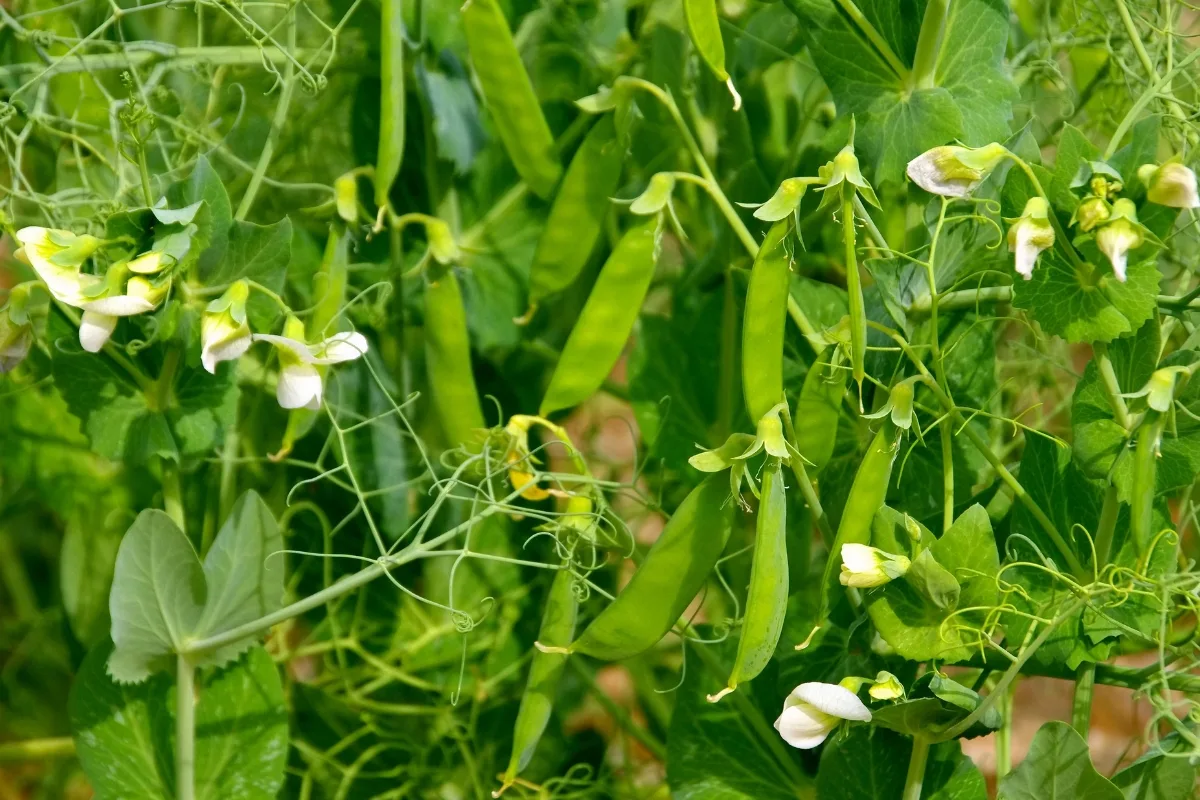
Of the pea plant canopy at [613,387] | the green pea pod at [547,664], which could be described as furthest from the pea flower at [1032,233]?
the green pea pod at [547,664]

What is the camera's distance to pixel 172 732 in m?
0.76

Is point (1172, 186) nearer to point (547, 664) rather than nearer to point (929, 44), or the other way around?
point (929, 44)

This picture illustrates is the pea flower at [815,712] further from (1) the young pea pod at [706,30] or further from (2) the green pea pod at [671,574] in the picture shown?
(1) the young pea pod at [706,30]

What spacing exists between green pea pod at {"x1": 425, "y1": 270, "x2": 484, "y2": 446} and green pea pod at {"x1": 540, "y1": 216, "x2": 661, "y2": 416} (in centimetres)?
8

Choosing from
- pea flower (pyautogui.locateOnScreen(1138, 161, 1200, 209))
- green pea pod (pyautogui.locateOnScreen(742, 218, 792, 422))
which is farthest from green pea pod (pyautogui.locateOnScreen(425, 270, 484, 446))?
pea flower (pyautogui.locateOnScreen(1138, 161, 1200, 209))

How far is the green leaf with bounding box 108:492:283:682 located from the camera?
70cm

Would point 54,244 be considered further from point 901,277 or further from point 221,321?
point 901,277

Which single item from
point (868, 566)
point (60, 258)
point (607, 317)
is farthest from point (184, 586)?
point (868, 566)

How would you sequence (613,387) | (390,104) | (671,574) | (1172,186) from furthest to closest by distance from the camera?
(613,387) < (390,104) < (671,574) < (1172,186)

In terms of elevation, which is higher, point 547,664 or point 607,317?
point 607,317

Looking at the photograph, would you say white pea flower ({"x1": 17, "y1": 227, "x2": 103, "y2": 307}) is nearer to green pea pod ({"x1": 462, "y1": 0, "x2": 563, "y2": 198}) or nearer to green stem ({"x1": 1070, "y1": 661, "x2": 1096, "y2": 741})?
green pea pod ({"x1": 462, "y1": 0, "x2": 563, "y2": 198})

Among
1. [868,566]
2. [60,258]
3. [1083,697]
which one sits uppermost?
[60,258]

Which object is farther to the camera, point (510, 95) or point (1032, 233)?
point (510, 95)

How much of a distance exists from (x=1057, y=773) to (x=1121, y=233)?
292 mm
